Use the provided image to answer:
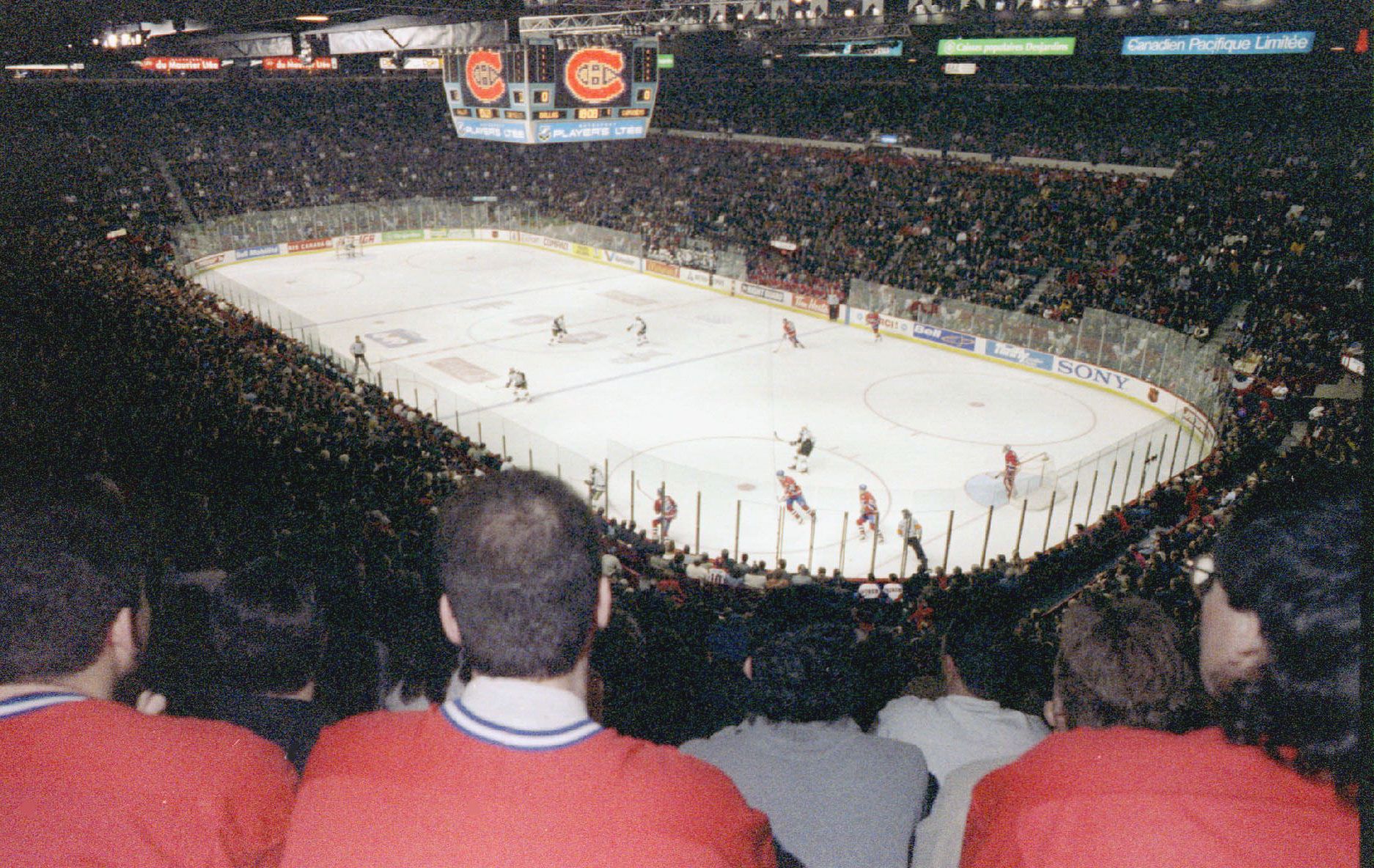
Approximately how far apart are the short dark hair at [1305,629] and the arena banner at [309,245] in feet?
153

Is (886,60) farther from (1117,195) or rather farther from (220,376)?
(220,376)

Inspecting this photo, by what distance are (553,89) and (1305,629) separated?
2020cm

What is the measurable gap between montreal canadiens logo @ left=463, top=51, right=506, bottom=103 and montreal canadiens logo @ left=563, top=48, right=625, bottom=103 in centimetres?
152

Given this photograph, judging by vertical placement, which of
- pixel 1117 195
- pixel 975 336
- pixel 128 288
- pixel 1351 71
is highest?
pixel 1351 71

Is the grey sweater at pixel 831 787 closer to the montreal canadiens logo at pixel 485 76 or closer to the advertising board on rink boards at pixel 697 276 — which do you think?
the montreal canadiens logo at pixel 485 76

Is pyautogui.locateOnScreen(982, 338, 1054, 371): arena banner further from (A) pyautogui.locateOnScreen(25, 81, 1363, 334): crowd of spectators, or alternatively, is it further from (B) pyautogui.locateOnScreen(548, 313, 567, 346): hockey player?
(B) pyautogui.locateOnScreen(548, 313, 567, 346): hockey player

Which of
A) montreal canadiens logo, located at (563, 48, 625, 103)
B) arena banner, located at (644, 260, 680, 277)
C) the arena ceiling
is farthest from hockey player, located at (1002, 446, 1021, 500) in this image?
arena banner, located at (644, 260, 680, 277)

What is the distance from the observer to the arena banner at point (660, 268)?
38719 millimetres

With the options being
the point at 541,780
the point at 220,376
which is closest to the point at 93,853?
the point at 541,780

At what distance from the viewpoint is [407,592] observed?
7078 millimetres

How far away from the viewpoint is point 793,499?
51.5 feet

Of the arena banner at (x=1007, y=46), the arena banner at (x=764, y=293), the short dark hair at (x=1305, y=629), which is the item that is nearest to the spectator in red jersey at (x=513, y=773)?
the short dark hair at (x=1305, y=629)

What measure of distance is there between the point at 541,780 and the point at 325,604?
4.20m

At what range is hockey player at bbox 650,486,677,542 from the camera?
47.1 ft
